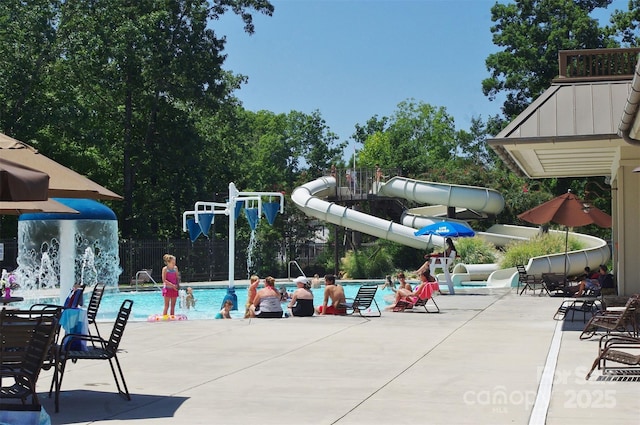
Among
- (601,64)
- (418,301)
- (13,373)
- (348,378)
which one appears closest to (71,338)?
(13,373)

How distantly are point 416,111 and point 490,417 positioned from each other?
82.3 meters

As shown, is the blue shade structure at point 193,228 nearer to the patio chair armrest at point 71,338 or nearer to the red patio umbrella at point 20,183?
the patio chair armrest at point 71,338

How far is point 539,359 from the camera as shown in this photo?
38.3 feet

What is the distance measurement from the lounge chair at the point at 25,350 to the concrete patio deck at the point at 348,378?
27.3 inches

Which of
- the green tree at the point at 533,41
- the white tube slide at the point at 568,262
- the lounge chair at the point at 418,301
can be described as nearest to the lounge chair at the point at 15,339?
the lounge chair at the point at 418,301

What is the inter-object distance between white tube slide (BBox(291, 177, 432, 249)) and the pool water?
5.10m

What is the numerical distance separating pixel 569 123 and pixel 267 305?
6.84 meters

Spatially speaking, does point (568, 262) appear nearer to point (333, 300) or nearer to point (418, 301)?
point (418, 301)

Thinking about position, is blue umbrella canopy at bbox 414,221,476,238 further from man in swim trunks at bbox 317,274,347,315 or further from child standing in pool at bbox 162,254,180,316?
child standing in pool at bbox 162,254,180,316

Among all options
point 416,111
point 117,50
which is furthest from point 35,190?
point 416,111

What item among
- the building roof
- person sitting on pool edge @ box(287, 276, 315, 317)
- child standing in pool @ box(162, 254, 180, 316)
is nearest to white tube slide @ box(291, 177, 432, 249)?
person sitting on pool edge @ box(287, 276, 315, 317)

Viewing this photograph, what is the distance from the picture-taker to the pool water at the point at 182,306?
23.4 metres

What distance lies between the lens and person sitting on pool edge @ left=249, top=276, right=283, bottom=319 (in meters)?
17.9

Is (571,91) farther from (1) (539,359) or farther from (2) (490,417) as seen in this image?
(2) (490,417)
